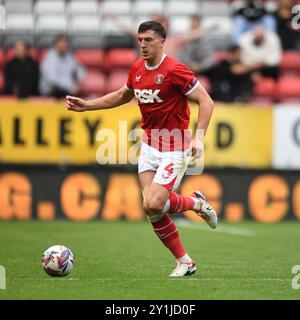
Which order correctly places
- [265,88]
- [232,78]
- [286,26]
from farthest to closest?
[286,26] < [265,88] < [232,78]

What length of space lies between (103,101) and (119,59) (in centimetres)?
989

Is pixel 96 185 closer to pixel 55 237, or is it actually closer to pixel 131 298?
pixel 55 237

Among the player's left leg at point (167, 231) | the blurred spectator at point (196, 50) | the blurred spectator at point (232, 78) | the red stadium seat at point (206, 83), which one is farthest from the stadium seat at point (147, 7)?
the player's left leg at point (167, 231)

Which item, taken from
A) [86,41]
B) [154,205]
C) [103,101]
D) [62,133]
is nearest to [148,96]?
[103,101]

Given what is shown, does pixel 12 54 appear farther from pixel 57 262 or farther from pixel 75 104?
pixel 57 262

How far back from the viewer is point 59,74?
17.6m

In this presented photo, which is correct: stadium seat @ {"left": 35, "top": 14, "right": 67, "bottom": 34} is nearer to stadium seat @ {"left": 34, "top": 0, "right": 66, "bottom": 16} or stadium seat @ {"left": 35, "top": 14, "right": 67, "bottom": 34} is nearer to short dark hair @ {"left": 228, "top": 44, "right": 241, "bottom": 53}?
stadium seat @ {"left": 34, "top": 0, "right": 66, "bottom": 16}

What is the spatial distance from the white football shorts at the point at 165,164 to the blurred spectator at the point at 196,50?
8.87 meters

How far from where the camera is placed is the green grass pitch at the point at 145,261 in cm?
779

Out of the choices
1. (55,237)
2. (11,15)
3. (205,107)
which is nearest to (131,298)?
(205,107)

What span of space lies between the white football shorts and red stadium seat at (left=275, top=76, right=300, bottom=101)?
401 inches

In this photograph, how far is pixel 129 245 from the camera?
12250 mm

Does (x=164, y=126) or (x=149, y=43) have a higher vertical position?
(x=149, y=43)

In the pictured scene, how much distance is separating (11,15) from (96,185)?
529 cm
